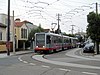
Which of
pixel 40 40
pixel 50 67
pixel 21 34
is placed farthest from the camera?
pixel 21 34

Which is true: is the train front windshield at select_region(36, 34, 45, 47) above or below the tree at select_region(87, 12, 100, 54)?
below

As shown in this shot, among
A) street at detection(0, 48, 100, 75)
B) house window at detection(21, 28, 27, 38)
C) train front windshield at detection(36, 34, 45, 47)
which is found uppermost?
house window at detection(21, 28, 27, 38)

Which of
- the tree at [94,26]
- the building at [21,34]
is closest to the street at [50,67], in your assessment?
the tree at [94,26]

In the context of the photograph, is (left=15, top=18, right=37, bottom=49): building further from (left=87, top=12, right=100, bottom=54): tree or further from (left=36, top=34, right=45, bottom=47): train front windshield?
(left=87, top=12, right=100, bottom=54): tree

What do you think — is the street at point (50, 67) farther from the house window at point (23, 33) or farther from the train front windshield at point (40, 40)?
the house window at point (23, 33)

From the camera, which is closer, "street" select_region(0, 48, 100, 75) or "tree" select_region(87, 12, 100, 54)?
"street" select_region(0, 48, 100, 75)

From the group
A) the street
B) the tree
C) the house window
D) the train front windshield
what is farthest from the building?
the street

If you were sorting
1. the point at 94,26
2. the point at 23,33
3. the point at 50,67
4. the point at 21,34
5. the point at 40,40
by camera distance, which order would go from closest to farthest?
the point at 50,67 → the point at 94,26 → the point at 40,40 → the point at 21,34 → the point at 23,33

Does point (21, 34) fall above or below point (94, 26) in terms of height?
below

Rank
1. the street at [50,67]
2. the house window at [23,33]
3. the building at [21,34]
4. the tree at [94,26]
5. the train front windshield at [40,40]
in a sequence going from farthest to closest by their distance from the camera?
the house window at [23,33] → the building at [21,34] → the train front windshield at [40,40] → the tree at [94,26] → the street at [50,67]

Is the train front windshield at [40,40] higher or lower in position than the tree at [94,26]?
lower

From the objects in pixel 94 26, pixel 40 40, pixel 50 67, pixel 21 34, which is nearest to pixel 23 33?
pixel 21 34

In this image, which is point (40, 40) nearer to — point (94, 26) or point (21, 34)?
point (94, 26)

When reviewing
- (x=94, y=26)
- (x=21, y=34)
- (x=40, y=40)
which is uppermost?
(x=94, y=26)
